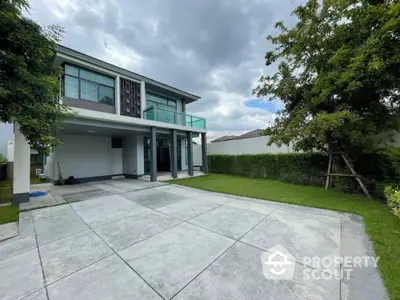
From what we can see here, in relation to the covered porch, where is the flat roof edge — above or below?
above

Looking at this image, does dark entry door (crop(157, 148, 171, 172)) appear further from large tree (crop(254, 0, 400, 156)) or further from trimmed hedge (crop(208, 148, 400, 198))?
large tree (crop(254, 0, 400, 156))

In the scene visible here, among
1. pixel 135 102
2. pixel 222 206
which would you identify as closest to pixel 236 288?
pixel 222 206

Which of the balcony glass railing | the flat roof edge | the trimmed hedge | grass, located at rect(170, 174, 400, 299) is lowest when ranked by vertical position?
grass, located at rect(170, 174, 400, 299)

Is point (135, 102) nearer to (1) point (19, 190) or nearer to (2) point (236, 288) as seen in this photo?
(1) point (19, 190)

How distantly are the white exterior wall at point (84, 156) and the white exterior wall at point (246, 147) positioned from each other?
28.2 feet

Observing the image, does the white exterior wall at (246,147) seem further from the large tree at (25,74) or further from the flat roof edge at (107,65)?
the large tree at (25,74)

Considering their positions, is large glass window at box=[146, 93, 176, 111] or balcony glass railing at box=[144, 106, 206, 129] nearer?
balcony glass railing at box=[144, 106, 206, 129]

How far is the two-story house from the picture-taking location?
30.1 feet

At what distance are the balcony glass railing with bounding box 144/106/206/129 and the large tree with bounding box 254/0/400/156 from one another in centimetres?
590

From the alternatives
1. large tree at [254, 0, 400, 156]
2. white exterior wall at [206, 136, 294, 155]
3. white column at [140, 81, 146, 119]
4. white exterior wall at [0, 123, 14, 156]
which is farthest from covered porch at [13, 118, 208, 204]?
white exterior wall at [0, 123, 14, 156]

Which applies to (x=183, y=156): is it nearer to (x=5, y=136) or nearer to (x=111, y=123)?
(x=111, y=123)

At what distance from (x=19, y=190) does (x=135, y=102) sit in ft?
25.2

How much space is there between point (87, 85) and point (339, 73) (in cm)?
1184

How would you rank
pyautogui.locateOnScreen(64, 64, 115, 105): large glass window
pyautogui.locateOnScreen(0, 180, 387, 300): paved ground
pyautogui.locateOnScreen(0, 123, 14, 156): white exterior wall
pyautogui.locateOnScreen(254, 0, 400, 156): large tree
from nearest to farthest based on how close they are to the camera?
pyautogui.locateOnScreen(0, 180, 387, 300): paved ground < pyautogui.locateOnScreen(254, 0, 400, 156): large tree < pyautogui.locateOnScreen(64, 64, 115, 105): large glass window < pyautogui.locateOnScreen(0, 123, 14, 156): white exterior wall
